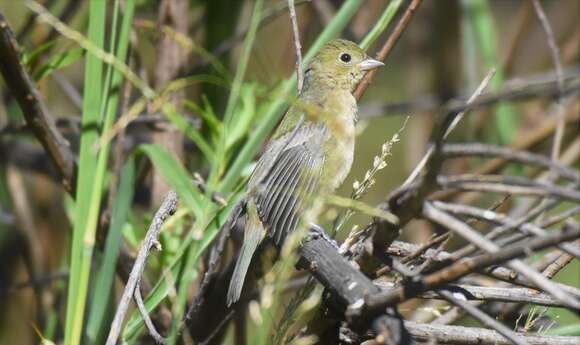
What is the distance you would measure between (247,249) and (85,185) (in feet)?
2.28

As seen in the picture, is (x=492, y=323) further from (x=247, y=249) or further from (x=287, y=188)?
(x=287, y=188)

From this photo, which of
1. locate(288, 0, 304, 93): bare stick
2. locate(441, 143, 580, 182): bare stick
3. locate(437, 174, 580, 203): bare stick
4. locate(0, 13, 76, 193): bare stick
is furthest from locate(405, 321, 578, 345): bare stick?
locate(0, 13, 76, 193): bare stick

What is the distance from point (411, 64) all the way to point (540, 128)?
120 centimetres

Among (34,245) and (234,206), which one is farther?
(34,245)

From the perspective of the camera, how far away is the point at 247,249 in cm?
271

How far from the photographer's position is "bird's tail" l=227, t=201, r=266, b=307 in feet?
8.23

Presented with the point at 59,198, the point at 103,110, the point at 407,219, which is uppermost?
the point at 407,219

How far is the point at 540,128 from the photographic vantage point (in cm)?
395

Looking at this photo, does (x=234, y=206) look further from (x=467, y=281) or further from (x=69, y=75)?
(x=69, y=75)

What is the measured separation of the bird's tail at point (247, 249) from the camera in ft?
8.23

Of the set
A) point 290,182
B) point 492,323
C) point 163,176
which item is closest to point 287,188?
point 290,182

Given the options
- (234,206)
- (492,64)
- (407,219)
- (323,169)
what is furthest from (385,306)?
(492,64)

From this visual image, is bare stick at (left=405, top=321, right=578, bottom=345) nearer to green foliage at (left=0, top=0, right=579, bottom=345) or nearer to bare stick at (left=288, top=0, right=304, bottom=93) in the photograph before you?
green foliage at (left=0, top=0, right=579, bottom=345)

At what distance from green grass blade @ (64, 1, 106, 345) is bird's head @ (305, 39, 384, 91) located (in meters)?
1.49
